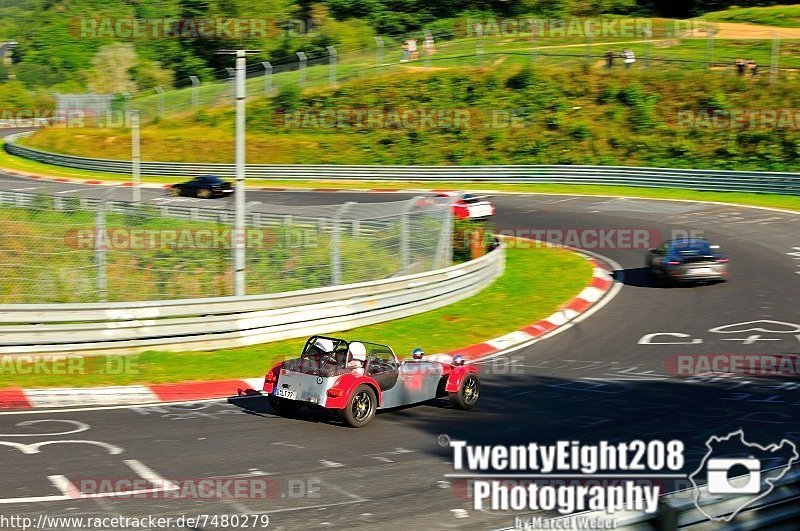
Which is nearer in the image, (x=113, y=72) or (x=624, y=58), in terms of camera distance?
(x=624, y=58)

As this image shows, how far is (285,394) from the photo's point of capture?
12.0 m

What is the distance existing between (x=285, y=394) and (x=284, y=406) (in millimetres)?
458

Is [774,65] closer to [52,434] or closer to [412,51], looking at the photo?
[412,51]

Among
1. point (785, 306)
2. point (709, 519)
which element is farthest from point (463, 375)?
point (785, 306)

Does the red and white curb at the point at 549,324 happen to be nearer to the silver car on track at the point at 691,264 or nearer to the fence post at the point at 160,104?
the silver car on track at the point at 691,264

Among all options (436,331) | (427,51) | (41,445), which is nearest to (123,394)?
(41,445)

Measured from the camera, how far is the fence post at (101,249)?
15180 millimetres

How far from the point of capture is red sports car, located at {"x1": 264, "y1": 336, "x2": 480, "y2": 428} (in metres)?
11.7

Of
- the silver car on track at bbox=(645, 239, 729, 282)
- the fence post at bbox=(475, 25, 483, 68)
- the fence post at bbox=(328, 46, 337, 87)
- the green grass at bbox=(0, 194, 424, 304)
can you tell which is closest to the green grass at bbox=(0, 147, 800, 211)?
the fence post at bbox=(328, 46, 337, 87)

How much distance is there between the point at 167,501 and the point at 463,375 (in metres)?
4.98

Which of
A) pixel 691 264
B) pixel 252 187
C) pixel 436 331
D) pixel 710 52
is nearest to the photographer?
pixel 436 331

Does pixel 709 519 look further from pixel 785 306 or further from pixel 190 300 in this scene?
pixel 785 306

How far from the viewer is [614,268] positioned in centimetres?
2534

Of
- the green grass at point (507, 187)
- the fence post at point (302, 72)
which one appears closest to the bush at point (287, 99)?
the fence post at point (302, 72)
